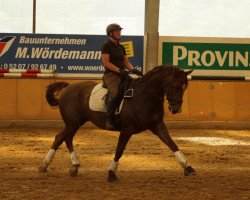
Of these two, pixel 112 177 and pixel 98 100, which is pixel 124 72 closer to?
pixel 98 100

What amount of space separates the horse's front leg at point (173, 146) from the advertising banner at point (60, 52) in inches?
416

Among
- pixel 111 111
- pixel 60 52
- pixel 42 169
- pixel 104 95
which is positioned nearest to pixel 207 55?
pixel 60 52

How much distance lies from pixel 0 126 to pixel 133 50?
211 inches

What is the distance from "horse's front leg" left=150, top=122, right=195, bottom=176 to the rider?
2.70 feet

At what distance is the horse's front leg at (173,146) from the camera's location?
8.87 m

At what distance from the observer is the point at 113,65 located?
9.42 metres

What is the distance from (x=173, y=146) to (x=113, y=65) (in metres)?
1.75

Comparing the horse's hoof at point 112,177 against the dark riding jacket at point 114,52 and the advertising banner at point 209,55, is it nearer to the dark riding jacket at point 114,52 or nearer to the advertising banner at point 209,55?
the dark riding jacket at point 114,52

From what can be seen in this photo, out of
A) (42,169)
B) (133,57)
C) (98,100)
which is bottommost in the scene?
(42,169)

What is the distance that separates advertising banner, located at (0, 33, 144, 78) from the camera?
19.3 metres

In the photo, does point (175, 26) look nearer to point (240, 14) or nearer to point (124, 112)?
point (240, 14)

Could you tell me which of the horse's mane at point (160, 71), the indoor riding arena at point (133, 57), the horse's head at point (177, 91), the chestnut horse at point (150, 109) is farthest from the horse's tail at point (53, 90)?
the indoor riding arena at point (133, 57)

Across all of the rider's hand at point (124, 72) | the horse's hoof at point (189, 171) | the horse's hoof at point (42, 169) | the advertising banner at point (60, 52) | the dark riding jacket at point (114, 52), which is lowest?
the horse's hoof at point (42, 169)

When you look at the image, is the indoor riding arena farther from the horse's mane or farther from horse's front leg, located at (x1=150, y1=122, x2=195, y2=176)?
horse's front leg, located at (x1=150, y1=122, x2=195, y2=176)
